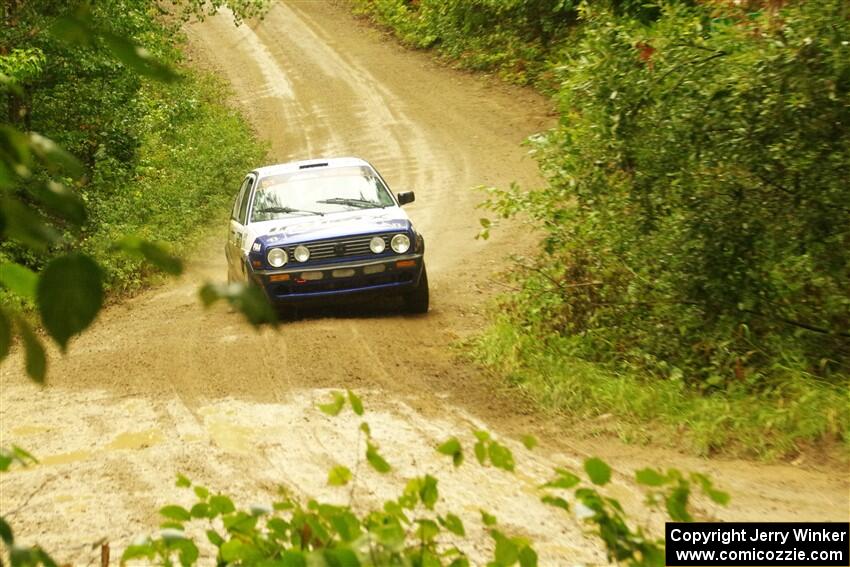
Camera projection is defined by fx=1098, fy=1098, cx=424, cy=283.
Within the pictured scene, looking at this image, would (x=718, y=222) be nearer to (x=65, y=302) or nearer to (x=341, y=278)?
(x=341, y=278)

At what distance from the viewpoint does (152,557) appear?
7.54 ft

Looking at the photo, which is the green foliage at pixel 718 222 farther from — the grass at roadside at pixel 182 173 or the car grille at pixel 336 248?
the grass at roadside at pixel 182 173

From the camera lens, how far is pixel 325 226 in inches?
449

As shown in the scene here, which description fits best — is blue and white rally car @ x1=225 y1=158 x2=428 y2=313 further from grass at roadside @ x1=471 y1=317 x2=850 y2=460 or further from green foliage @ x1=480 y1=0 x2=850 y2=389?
green foliage @ x1=480 y1=0 x2=850 y2=389

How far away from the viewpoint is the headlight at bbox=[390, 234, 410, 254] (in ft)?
37.2

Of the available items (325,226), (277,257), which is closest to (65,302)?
(277,257)

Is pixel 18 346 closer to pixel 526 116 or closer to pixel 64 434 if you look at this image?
pixel 64 434

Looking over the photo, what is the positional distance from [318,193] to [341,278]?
4.27ft

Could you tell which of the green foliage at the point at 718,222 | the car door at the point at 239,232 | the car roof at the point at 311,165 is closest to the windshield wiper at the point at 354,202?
the car roof at the point at 311,165

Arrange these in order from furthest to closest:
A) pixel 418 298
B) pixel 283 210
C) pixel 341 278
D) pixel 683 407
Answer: pixel 283 210, pixel 418 298, pixel 341 278, pixel 683 407

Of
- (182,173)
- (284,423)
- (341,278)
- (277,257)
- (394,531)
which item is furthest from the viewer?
(182,173)

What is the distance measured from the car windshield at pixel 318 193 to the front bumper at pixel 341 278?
2.91 feet

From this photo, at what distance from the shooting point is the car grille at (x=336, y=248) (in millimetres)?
11172

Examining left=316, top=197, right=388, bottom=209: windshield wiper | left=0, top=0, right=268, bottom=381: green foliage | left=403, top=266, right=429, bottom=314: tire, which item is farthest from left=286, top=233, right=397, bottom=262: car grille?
left=0, top=0, right=268, bottom=381: green foliage
